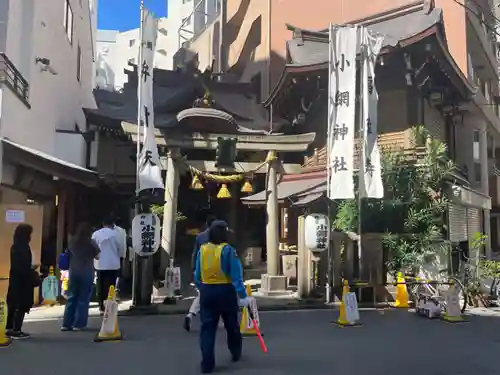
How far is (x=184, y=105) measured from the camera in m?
18.9

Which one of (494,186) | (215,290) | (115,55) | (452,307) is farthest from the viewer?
(115,55)

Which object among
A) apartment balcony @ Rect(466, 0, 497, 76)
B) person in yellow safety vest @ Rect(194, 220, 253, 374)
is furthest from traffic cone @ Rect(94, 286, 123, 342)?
apartment balcony @ Rect(466, 0, 497, 76)

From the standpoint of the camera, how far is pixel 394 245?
502 inches

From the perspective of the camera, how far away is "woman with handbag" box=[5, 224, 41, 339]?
24.8 ft

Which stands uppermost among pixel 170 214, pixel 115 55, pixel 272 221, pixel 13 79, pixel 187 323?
pixel 115 55

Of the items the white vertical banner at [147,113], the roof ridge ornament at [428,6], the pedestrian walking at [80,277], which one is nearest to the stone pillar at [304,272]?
the white vertical banner at [147,113]

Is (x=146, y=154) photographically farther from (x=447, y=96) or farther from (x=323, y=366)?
(x=447, y=96)

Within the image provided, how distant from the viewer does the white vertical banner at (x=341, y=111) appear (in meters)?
11.4

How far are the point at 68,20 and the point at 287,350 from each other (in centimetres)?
1699

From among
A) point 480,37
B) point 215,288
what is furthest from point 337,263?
point 480,37

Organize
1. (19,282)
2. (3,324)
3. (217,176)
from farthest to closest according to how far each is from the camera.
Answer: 1. (217,176)
2. (19,282)
3. (3,324)

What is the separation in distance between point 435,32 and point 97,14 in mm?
27740

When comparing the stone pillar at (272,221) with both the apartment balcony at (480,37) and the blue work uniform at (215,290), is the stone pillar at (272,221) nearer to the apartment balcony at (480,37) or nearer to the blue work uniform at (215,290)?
the blue work uniform at (215,290)

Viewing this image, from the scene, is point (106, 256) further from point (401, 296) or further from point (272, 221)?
point (401, 296)
